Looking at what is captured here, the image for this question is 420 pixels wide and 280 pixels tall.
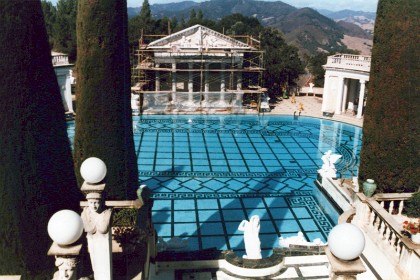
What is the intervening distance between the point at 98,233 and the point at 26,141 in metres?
1.83

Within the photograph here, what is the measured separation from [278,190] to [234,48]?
1707 centimetres

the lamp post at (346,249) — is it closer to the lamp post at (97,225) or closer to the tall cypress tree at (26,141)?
the lamp post at (97,225)

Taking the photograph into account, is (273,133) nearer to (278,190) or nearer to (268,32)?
(278,190)

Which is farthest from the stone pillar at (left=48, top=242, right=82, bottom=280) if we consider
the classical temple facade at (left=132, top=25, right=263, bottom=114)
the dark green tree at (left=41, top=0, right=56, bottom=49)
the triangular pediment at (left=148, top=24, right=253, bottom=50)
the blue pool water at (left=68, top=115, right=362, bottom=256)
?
the dark green tree at (left=41, top=0, right=56, bottom=49)

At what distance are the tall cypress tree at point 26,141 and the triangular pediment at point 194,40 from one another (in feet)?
84.0

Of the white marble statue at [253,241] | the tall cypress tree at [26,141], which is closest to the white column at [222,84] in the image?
the white marble statue at [253,241]

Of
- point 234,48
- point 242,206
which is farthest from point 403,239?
point 234,48

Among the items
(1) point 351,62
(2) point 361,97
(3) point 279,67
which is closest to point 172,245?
(2) point 361,97

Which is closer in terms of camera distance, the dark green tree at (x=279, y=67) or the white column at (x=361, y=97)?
the white column at (x=361, y=97)

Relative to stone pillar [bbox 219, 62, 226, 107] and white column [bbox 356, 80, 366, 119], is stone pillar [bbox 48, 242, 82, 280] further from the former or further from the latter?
stone pillar [bbox 219, 62, 226, 107]

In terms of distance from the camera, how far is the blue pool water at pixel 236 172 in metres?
14.0

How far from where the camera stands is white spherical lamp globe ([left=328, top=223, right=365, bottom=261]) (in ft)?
13.8

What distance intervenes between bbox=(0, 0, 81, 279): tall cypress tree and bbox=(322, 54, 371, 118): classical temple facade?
25622 millimetres

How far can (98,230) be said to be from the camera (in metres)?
5.76
